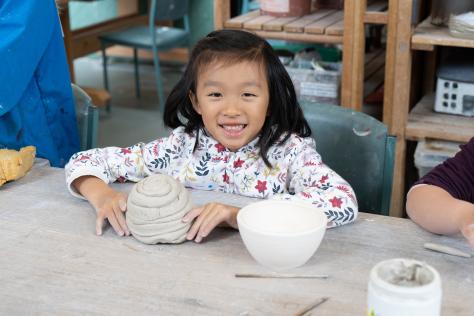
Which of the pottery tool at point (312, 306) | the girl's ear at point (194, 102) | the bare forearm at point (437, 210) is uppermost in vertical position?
the girl's ear at point (194, 102)

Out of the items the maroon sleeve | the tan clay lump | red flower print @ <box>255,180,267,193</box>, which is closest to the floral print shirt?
red flower print @ <box>255,180,267,193</box>

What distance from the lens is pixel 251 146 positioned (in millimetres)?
1466

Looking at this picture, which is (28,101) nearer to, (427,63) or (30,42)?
(30,42)

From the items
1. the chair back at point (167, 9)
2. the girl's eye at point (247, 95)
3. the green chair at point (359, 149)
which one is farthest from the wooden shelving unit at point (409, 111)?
the chair back at point (167, 9)

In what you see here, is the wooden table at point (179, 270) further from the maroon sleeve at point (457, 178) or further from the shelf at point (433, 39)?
the shelf at point (433, 39)

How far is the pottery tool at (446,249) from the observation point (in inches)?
42.0

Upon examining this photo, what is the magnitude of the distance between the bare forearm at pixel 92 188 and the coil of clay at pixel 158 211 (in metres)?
0.16

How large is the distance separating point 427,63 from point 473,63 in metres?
0.37

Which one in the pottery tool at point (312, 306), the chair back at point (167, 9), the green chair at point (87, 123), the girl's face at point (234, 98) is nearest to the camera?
the pottery tool at point (312, 306)

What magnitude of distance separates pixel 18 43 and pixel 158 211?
838 mm

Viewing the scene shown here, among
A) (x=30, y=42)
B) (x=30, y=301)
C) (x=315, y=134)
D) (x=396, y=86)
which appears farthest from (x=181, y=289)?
(x=396, y=86)

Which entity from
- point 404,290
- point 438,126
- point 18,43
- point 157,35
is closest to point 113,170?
point 18,43

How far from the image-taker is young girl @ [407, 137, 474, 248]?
3.71 ft

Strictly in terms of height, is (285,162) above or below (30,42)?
below
